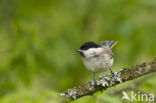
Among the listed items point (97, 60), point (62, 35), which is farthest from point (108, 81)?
point (62, 35)

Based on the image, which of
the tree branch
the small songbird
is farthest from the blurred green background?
the tree branch

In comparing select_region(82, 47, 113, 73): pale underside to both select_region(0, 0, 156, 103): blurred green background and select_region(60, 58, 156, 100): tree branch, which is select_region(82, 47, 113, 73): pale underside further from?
select_region(0, 0, 156, 103): blurred green background

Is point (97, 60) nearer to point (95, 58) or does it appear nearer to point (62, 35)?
point (95, 58)

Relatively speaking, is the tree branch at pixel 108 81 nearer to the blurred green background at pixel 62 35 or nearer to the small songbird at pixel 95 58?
the small songbird at pixel 95 58

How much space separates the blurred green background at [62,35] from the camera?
4.47 meters

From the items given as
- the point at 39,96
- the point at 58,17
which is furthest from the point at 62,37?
the point at 39,96

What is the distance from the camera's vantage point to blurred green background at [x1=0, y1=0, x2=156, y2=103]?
4.47 metres

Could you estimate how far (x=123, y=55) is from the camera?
500 centimetres

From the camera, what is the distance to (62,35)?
4984mm

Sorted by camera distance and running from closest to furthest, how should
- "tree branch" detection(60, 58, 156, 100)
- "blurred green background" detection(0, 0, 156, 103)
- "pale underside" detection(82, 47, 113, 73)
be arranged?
"tree branch" detection(60, 58, 156, 100) < "pale underside" detection(82, 47, 113, 73) < "blurred green background" detection(0, 0, 156, 103)

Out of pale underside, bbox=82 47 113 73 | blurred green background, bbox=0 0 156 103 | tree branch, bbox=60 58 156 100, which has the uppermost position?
blurred green background, bbox=0 0 156 103

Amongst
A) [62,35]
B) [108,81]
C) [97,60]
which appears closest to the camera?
[108,81]

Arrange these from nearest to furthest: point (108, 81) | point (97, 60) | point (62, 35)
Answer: point (108, 81), point (97, 60), point (62, 35)

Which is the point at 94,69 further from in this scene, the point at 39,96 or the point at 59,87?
the point at 59,87
